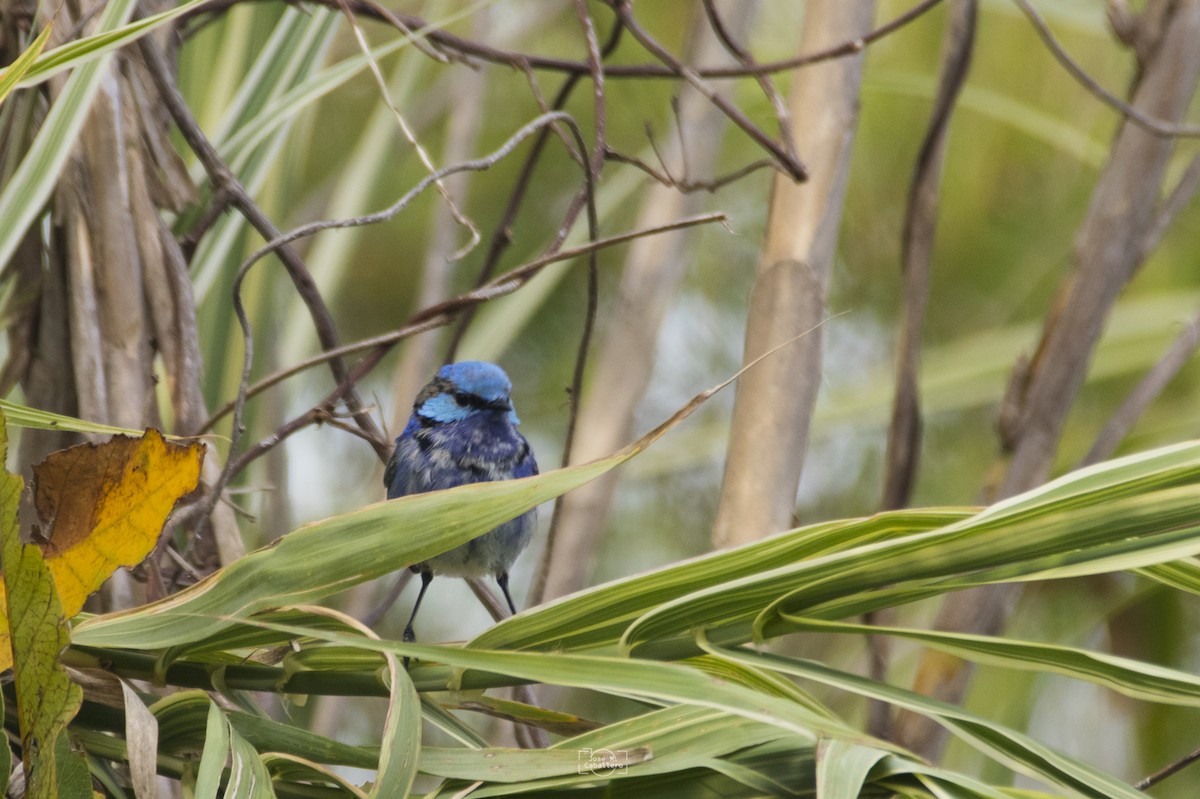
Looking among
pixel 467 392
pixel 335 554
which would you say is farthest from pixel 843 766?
pixel 467 392

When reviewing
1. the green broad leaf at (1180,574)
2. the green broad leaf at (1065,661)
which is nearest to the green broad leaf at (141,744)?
the green broad leaf at (1065,661)

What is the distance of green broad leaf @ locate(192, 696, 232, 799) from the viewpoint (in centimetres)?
64

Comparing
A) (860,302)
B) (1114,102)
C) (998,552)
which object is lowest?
(998,552)

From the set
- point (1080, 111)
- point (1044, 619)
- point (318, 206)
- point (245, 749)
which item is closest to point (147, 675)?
Result: point (245, 749)

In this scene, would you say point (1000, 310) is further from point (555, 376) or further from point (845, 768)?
point (845, 768)

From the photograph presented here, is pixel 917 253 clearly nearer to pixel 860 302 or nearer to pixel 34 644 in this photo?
pixel 34 644

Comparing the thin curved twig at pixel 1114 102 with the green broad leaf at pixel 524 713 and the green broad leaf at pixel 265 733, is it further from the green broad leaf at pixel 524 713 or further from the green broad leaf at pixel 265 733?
the green broad leaf at pixel 265 733

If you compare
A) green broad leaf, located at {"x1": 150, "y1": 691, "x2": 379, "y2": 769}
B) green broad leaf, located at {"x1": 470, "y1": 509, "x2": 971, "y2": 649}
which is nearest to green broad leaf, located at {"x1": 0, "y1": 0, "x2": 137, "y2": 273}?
green broad leaf, located at {"x1": 150, "y1": 691, "x2": 379, "y2": 769}

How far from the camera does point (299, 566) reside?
0.73m

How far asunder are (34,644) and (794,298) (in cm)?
89

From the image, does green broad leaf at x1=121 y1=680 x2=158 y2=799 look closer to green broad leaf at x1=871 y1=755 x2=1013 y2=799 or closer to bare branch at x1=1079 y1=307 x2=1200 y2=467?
green broad leaf at x1=871 y1=755 x2=1013 y2=799

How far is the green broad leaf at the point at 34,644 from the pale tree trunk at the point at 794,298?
2.40ft

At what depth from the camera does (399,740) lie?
0.68 m

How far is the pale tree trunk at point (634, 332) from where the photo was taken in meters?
1.63
